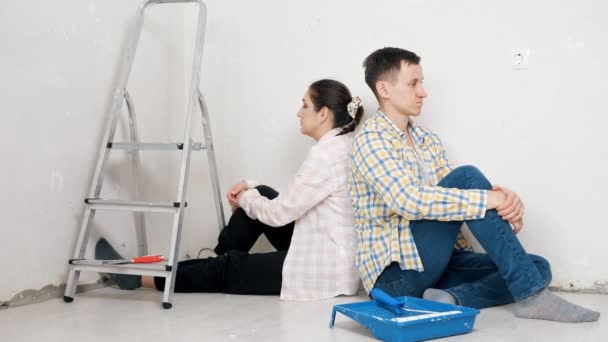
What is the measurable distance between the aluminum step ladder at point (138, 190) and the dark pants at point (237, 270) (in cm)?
15

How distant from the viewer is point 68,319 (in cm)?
213

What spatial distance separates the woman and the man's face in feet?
0.77

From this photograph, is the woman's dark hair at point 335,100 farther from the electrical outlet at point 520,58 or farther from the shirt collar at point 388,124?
the electrical outlet at point 520,58

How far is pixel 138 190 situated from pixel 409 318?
1.51 m

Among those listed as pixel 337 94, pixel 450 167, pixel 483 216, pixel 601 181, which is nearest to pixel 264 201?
pixel 337 94

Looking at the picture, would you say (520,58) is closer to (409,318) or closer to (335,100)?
(335,100)

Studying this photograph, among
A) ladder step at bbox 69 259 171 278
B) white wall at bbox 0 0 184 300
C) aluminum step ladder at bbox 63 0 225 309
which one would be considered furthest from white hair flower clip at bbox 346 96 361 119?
white wall at bbox 0 0 184 300

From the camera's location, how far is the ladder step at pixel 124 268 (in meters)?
2.33

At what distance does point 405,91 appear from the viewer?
2.31 metres

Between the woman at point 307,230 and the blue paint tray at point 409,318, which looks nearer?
the blue paint tray at point 409,318

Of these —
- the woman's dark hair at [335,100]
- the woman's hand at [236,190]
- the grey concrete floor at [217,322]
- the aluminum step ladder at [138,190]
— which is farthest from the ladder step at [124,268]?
the woman's dark hair at [335,100]

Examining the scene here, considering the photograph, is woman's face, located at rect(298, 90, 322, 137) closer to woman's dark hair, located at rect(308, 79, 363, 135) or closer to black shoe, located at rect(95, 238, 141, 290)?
woman's dark hair, located at rect(308, 79, 363, 135)

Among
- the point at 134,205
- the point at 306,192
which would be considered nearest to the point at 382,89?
the point at 306,192

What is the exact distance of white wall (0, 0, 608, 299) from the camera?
7.85 feet
